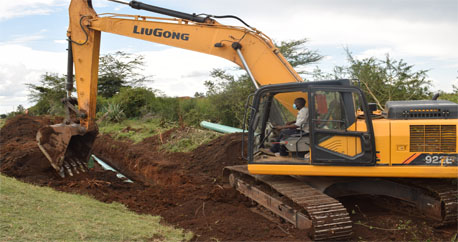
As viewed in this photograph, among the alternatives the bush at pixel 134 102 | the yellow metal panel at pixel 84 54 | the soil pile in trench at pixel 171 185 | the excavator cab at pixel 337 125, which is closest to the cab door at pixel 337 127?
the excavator cab at pixel 337 125

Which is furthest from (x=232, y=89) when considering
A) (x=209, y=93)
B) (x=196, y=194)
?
(x=196, y=194)

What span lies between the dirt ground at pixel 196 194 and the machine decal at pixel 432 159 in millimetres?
915

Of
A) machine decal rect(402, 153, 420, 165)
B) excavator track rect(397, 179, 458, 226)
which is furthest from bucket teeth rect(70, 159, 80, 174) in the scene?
machine decal rect(402, 153, 420, 165)

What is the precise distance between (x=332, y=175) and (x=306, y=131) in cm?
74

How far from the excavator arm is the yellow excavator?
26mm

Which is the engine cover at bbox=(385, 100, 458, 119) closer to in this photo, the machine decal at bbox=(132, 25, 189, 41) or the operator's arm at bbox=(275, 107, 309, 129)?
the operator's arm at bbox=(275, 107, 309, 129)

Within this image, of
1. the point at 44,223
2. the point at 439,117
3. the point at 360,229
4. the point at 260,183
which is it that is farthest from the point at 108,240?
the point at 439,117

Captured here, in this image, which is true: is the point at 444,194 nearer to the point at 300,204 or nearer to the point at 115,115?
the point at 300,204

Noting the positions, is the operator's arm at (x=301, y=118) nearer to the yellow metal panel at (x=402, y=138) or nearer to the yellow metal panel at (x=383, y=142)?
the yellow metal panel at (x=383, y=142)

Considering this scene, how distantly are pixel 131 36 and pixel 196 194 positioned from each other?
3467 mm

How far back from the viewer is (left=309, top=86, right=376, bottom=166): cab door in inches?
232

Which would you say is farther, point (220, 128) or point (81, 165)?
point (220, 128)

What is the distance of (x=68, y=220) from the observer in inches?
225

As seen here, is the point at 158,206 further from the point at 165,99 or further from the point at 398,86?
the point at 165,99
